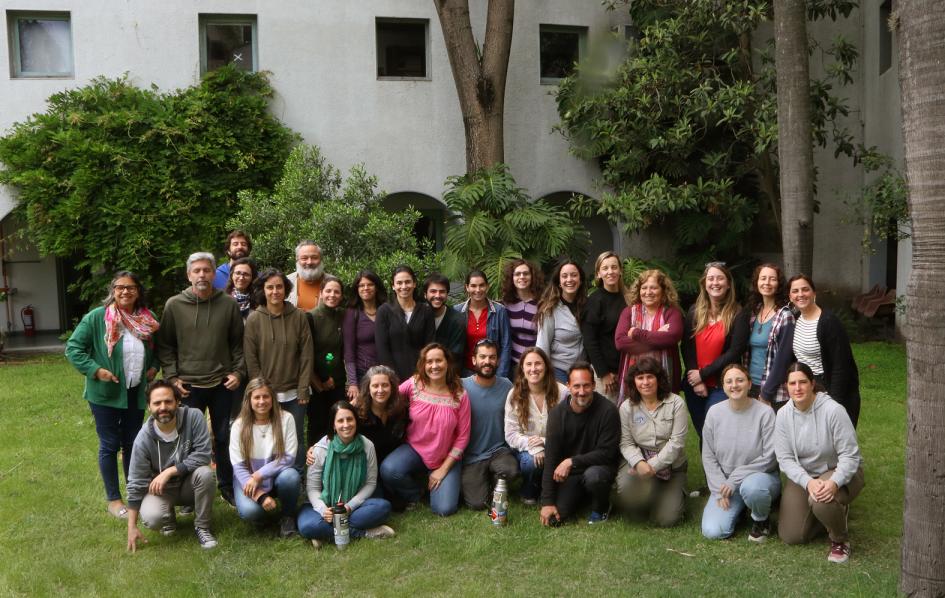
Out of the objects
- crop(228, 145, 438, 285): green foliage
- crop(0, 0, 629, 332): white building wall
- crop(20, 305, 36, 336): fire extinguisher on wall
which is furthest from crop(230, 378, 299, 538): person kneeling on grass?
crop(20, 305, 36, 336): fire extinguisher on wall

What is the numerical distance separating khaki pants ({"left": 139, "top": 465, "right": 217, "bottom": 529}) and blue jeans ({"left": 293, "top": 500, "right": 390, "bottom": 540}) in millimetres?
617

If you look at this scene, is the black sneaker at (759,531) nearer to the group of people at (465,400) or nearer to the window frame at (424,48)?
the group of people at (465,400)

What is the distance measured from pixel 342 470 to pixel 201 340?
137 centimetres

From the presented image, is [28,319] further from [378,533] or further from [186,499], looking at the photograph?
[378,533]

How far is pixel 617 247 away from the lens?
14.9 m

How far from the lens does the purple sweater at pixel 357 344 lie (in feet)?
22.8

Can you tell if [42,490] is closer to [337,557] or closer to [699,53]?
[337,557]

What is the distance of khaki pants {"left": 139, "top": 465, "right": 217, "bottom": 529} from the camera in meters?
5.82

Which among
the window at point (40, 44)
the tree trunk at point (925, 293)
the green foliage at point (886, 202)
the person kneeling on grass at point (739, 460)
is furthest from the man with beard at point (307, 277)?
the window at point (40, 44)

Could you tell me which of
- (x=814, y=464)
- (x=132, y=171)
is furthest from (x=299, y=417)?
(x=132, y=171)

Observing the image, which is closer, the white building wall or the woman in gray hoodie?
the woman in gray hoodie

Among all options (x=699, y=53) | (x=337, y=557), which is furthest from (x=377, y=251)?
(x=699, y=53)

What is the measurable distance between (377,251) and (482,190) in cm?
224

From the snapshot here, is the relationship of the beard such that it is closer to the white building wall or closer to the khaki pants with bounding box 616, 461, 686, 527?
the khaki pants with bounding box 616, 461, 686, 527
